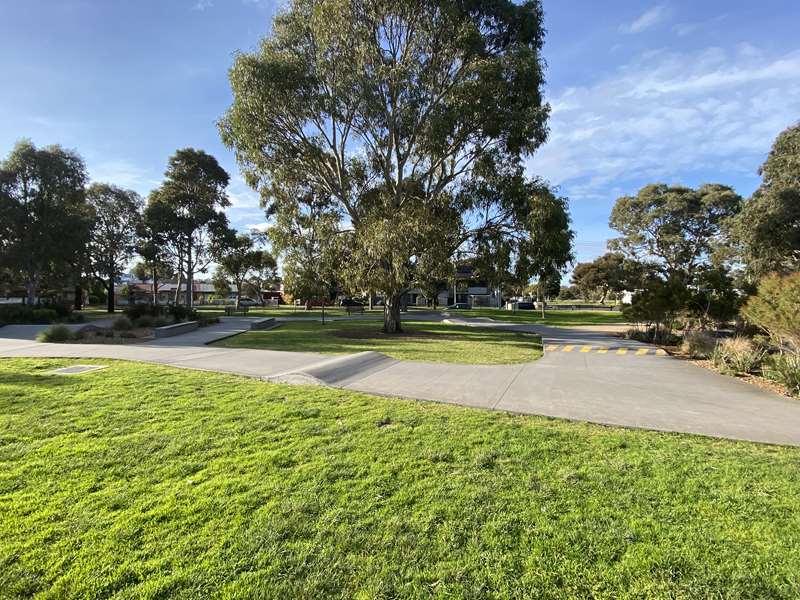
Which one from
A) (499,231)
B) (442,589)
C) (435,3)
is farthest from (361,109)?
(442,589)

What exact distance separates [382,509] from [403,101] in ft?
51.3

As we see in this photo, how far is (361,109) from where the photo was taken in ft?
51.7

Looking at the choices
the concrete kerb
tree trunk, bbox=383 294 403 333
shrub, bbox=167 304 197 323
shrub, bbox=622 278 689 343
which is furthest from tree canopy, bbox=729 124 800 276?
shrub, bbox=167 304 197 323

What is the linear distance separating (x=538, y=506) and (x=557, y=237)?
13722 mm

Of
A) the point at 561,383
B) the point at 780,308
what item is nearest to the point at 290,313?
the point at 561,383

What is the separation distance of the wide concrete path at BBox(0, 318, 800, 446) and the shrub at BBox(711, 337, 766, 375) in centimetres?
58

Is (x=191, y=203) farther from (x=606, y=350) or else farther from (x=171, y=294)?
(x=171, y=294)

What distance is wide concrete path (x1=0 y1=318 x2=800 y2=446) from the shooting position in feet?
17.3

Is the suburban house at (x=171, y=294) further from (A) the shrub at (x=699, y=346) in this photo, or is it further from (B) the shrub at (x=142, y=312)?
(A) the shrub at (x=699, y=346)

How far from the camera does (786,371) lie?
7.20 metres

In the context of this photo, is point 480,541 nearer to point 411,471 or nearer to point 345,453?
point 411,471

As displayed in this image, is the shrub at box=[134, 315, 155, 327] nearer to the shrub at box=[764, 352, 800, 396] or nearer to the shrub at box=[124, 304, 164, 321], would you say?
the shrub at box=[124, 304, 164, 321]

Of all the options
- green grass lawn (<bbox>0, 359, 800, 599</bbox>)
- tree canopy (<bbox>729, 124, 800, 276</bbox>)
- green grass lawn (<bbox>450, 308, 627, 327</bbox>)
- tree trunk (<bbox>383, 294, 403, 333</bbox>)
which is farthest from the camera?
green grass lawn (<bbox>450, 308, 627, 327</bbox>)

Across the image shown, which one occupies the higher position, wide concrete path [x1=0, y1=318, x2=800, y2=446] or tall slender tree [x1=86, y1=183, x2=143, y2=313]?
tall slender tree [x1=86, y1=183, x2=143, y2=313]
